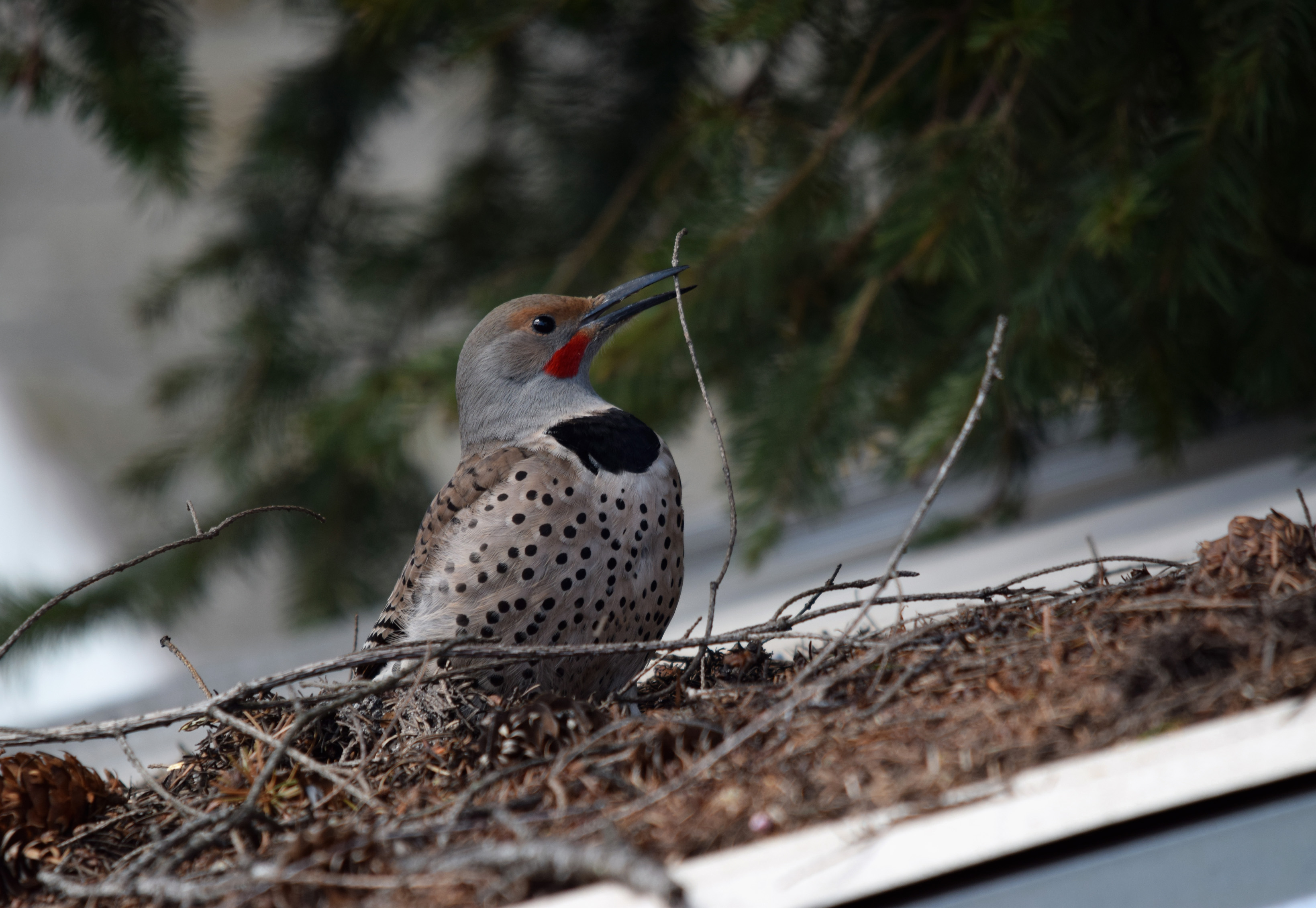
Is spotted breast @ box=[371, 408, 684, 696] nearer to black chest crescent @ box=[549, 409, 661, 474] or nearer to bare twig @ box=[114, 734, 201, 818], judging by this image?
black chest crescent @ box=[549, 409, 661, 474]

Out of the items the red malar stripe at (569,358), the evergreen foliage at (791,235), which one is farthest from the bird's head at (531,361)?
the evergreen foliage at (791,235)

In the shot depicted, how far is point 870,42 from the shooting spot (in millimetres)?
2129

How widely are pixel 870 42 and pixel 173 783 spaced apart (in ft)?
5.88

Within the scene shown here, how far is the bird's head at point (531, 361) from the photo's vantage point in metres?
1.57

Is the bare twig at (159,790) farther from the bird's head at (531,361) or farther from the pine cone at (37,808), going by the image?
the bird's head at (531,361)

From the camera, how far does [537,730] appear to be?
100 centimetres

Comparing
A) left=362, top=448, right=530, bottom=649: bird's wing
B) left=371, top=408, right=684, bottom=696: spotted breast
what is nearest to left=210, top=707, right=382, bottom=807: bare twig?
left=371, top=408, right=684, bottom=696: spotted breast

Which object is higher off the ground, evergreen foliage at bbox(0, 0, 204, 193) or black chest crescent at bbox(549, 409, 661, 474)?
evergreen foliage at bbox(0, 0, 204, 193)

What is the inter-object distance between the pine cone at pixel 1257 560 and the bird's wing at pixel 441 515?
2.70ft

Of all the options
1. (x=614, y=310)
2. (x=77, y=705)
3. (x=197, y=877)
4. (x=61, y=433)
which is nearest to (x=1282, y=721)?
(x=197, y=877)

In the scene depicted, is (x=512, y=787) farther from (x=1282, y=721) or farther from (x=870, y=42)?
(x=870, y=42)

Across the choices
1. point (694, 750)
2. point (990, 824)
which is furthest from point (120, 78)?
point (990, 824)

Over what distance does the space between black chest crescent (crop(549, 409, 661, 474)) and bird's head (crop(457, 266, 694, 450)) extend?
88mm

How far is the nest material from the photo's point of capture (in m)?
0.79
